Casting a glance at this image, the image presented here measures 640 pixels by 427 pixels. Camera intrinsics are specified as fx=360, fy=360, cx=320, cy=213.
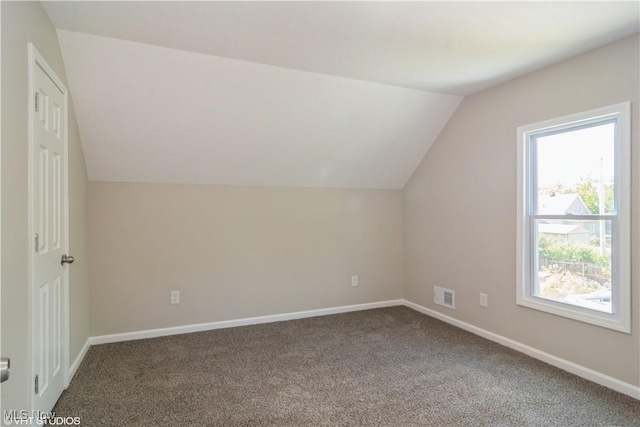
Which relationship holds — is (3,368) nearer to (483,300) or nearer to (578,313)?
(578,313)

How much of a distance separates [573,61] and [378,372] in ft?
8.98

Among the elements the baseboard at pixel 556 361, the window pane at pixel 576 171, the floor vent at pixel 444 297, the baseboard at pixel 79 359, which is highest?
the window pane at pixel 576 171

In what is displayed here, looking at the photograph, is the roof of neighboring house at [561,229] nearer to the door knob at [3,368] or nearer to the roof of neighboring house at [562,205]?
the roof of neighboring house at [562,205]

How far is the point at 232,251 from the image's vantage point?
3.77 metres

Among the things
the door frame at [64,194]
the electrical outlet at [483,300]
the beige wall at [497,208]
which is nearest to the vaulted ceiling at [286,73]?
the beige wall at [497,208]

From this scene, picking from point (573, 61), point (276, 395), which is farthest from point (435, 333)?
point (573, 61)

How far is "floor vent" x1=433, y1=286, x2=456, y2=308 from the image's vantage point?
3809 mm

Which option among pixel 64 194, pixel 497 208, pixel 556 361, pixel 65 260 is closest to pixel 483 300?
pixel 556 361

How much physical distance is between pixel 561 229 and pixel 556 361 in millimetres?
1024

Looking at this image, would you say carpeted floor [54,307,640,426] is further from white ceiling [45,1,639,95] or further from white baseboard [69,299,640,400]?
white ceiling [45,1,639,95]

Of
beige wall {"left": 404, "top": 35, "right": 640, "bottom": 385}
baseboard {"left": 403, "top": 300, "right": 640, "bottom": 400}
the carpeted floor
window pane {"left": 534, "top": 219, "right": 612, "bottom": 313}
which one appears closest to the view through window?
window pane {"left": 534, "top": 219, "right": 612, "bottom": 313}

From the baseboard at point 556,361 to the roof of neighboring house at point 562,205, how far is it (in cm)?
113

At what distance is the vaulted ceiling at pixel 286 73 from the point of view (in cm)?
209

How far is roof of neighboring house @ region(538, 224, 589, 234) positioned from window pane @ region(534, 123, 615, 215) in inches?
4.0
